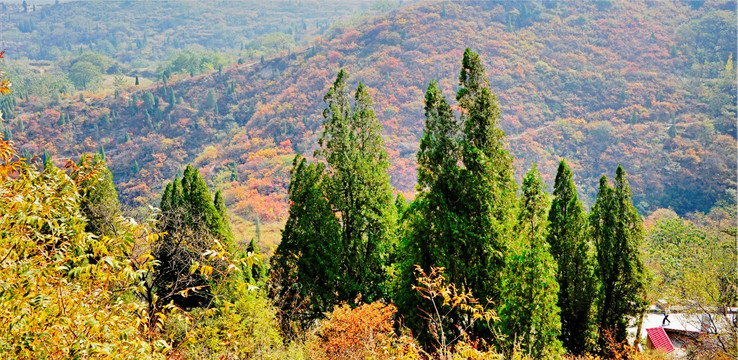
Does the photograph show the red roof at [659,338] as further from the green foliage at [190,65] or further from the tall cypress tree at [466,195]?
the green foliage at [190,65]

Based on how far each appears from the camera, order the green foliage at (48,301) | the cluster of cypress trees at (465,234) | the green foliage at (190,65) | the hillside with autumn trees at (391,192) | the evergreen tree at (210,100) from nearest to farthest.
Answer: the green foliage at (48,301) → the hillside with autumn trees at (391,192) → the cluster of cypress trees at (465,234) → the evergreen tree at (210,100) → the green foliage at (190,65)

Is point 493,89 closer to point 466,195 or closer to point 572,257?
point 572,257

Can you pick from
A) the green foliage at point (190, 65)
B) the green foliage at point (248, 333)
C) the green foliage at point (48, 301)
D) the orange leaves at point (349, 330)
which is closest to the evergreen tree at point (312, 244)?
the green foliage at point (248, 333)

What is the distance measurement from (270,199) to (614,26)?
89.6 meters

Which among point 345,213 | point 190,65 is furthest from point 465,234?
point 190,65

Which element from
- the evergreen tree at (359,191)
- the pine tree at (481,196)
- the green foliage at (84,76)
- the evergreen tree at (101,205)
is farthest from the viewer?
the green foliage at (84,76)

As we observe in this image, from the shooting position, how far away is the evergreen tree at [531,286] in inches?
394

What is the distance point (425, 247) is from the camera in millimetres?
10227

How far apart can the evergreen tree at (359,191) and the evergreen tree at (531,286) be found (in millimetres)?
3698

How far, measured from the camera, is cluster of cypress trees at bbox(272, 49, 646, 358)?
32.1ft

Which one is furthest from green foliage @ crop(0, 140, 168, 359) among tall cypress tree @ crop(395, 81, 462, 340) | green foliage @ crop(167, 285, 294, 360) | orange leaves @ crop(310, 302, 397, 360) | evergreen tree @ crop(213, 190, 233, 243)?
evergreen tree @ crop(213, 190, 233, 243)

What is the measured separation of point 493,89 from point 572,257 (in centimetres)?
8359

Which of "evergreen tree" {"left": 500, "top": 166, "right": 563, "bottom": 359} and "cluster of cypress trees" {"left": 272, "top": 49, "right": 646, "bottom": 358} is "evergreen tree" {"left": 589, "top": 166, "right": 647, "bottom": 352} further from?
"evergreen tree" {"left": 500, "top": 166, "right": 563, "bottom": 359}

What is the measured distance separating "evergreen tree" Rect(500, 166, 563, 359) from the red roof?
12441mm
